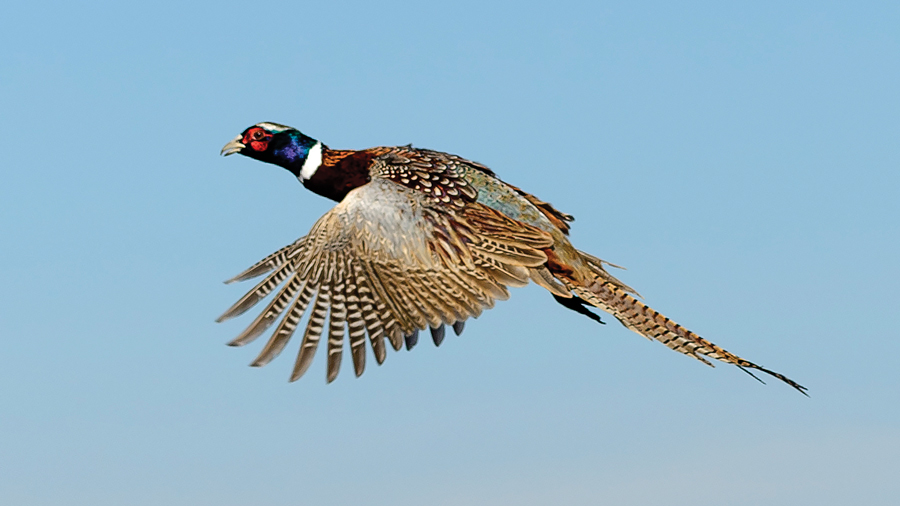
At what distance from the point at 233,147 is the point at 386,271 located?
7.86 ft

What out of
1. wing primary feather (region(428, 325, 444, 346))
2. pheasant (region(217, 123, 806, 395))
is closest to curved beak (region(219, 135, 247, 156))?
pheasant (region(217, 123, 806, 395))

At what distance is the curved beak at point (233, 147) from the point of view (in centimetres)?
880

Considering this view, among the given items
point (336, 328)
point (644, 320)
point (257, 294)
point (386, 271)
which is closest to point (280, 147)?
point (257, 294)

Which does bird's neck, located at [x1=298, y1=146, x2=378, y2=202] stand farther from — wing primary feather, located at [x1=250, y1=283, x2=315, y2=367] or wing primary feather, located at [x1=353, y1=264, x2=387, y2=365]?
wing primary feather, located at [x1=250, y1=283, x2=315, y2=367]

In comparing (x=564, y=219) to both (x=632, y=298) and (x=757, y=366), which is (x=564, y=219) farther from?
(x=757, y=366)

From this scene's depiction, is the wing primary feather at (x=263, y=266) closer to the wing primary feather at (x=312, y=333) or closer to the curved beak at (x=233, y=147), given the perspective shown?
the wing primary feather at (x=312, y=333)

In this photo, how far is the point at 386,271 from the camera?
7336 millimetres

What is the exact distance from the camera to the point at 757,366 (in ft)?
22.8

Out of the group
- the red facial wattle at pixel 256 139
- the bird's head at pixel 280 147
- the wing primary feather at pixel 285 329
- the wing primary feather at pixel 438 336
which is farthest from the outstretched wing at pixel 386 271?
the red facial wattle at pixel 256 139

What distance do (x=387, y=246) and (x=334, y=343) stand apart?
34.1 inches

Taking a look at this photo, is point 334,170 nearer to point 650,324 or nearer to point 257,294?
point 257,294

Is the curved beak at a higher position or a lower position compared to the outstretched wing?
higher

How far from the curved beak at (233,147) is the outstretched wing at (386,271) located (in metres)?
1.57

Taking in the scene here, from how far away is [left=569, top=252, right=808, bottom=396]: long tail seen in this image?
23.8 feet
